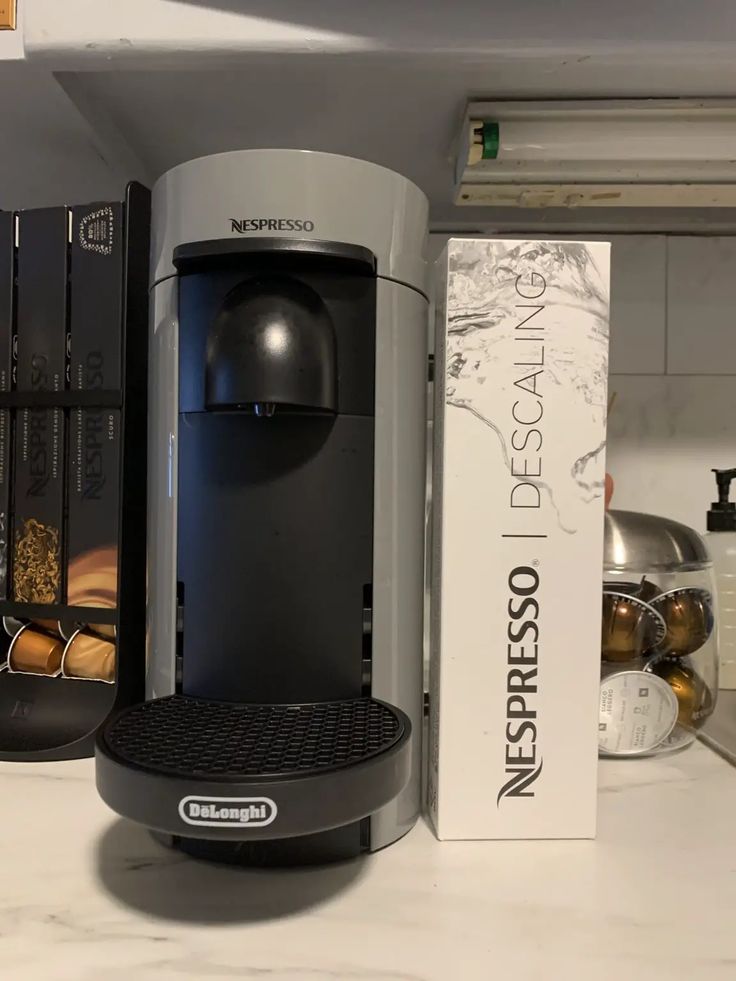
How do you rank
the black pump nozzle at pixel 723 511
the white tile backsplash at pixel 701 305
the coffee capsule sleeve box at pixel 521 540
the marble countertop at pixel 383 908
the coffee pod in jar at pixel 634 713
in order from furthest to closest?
the white tile backsplash at pixel 701 305, the black pump nozzle at pixel 723 511, the coffee pod in jar at pixel 634 713, the coffee capsule sleeve box at pixel 521 540, the marble countertop at pixel 383 908

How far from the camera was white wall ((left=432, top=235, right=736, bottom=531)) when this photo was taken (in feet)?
2.98

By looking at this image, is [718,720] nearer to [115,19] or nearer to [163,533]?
[163,533]

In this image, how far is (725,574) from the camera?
32.4 inches

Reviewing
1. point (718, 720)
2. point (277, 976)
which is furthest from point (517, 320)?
point (718, 720)

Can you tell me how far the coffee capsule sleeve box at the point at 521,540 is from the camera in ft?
1.59

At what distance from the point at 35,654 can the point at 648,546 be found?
0.52 m

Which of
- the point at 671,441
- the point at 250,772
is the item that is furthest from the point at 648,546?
the point at 250,772

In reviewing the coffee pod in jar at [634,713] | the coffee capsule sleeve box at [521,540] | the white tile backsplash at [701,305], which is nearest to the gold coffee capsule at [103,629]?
the coffee capsule sleeve box at [521,540]

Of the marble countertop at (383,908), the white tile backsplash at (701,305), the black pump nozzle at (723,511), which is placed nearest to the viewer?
the marble countertop at (383,908)

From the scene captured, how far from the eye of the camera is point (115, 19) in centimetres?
56

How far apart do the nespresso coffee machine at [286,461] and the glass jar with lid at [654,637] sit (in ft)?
0.65

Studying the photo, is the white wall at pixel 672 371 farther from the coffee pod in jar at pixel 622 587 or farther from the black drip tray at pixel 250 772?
the black drip tray at pixel 250 772

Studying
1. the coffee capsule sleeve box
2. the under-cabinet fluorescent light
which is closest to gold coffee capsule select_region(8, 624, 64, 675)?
the coffee capsule sleeve box

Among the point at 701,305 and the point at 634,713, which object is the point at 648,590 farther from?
the point at 701,305
